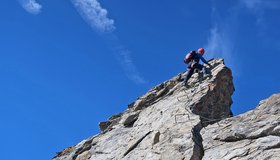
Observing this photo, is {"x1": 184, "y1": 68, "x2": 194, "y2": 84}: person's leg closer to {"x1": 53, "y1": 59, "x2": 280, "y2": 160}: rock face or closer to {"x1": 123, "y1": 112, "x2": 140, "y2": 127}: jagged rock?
{"x1": 53, "y1": 59, "x2": 280, "y2": 160}: rock face

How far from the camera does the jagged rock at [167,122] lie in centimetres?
2309

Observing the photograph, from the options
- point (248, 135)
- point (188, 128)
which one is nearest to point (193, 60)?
point (188, 128)

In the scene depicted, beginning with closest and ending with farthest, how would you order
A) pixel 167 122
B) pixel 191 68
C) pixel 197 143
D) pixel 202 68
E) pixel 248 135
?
pixel 248 135 → pixel 197 143 → pixel 167 122 → pixel 191 68 → pixel 202 68

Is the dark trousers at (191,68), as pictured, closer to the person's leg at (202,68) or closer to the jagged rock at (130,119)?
the person's leg at (202,68)

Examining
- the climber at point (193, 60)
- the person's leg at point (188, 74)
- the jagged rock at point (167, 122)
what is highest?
the climber at point (193, 60)

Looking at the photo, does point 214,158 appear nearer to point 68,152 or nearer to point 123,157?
point 123,157

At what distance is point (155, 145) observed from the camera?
2397 centimetres

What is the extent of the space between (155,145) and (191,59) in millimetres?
9378

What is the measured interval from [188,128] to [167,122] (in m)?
2.17

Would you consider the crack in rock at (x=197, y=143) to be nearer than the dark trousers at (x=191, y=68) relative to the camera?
Yes

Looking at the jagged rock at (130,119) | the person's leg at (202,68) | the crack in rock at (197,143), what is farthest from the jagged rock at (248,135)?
the jagged rock at (130,119)

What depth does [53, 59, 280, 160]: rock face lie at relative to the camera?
20.8 m

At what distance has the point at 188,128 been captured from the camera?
940 inches

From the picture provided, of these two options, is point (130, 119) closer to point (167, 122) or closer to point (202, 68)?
point (167, 122)
